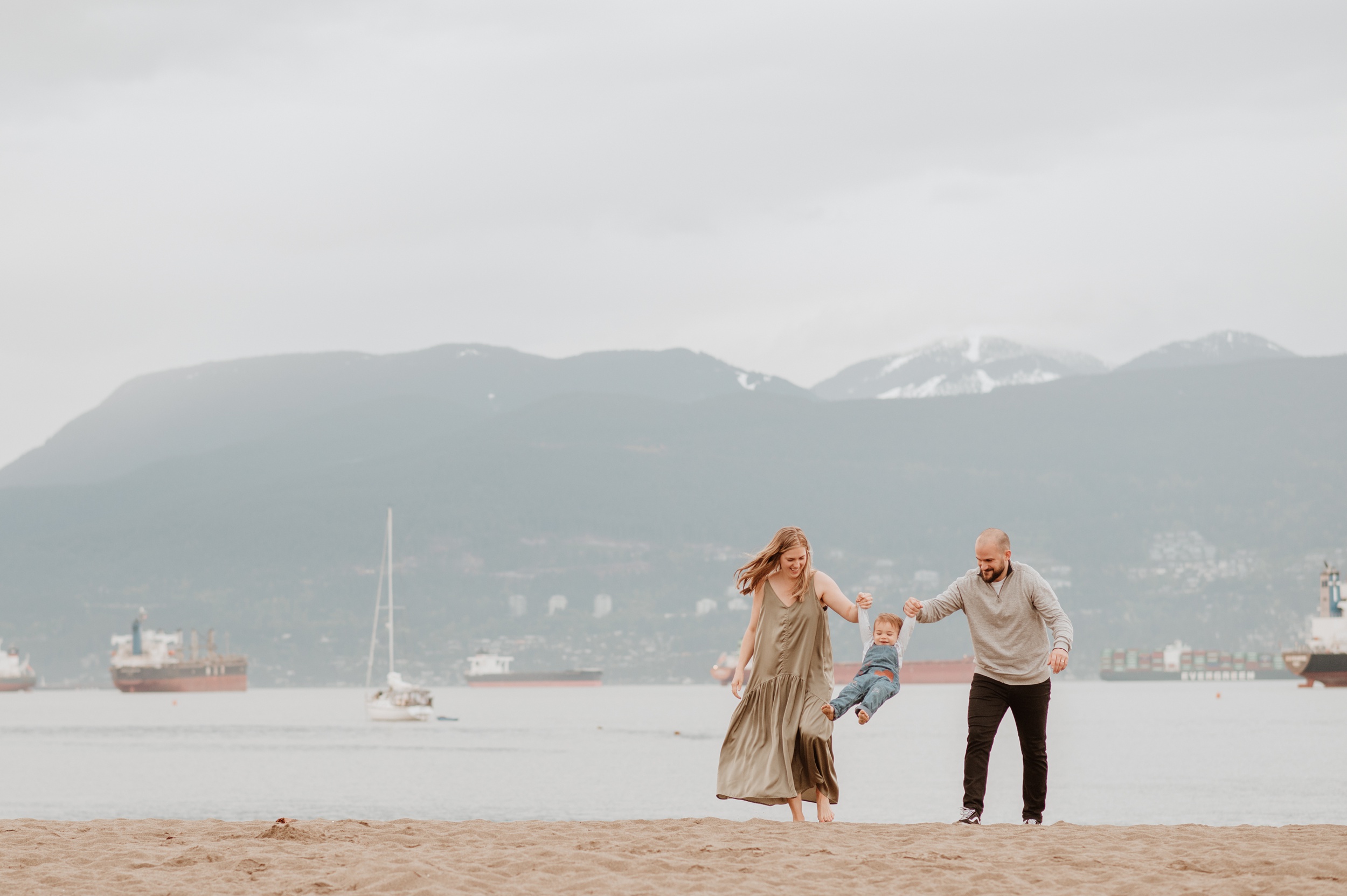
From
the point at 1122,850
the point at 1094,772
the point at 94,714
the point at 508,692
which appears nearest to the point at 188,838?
the point at 1122,850

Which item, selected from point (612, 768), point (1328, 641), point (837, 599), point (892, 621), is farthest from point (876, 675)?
point (1328, 641)

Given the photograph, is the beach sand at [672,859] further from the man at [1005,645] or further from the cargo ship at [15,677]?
the cargo ship at [15,677]

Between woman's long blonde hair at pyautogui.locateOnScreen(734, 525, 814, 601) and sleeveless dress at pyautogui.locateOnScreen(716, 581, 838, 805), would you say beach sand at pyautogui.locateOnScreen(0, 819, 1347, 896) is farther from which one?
woman's long blonde hair at pyautogui.locateOnScreen(734, 525, 814, 601)

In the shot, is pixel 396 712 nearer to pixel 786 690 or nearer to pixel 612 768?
pixel 612 768

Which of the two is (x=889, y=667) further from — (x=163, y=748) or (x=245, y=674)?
(x=245, y=674)

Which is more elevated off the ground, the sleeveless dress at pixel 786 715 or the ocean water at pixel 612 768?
the sleeveless dress at pixel 786 715

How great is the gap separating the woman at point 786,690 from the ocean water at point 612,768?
15.6 m

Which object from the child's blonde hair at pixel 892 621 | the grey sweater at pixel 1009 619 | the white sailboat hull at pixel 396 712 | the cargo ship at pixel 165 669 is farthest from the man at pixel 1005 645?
the cargo ship at pixel 165 669

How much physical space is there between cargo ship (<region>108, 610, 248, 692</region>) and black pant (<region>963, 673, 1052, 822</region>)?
152991mm

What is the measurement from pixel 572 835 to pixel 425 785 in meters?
28.9

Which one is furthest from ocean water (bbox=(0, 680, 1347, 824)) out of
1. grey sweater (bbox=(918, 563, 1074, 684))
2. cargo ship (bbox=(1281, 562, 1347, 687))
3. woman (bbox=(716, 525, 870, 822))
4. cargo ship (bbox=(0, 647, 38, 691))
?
cargo ship (bbox=(0, 647, 38, 691))

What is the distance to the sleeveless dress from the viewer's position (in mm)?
10031

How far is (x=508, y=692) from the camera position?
194 metres

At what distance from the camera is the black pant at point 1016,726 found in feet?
33.2
